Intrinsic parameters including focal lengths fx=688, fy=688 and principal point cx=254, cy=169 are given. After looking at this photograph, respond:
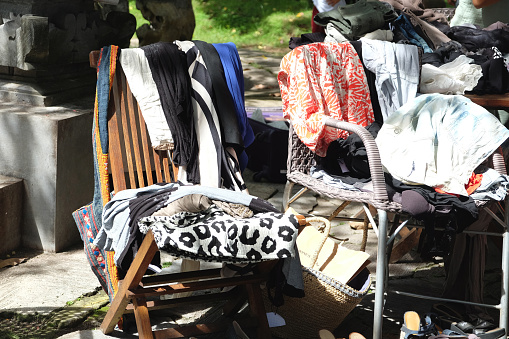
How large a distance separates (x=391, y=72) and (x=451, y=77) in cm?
36

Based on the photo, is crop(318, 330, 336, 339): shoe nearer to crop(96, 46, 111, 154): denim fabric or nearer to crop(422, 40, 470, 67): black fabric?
crop(96, 46, 111, 154): denim fabric

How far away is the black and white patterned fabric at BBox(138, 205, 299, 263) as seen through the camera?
101 inches

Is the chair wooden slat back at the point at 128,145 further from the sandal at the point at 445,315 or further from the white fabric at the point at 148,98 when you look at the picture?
the sandal at the point at 445,315

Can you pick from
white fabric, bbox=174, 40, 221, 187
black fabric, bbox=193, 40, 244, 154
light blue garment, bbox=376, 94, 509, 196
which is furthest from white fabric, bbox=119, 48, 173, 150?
light blue garment, bbox=376, 94, 509, 196

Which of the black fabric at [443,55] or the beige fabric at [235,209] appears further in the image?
the black fabric at [443,55]

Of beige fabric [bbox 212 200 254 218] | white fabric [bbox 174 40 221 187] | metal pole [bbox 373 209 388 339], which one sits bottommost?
metal pole [bbox 373 209 388 339]

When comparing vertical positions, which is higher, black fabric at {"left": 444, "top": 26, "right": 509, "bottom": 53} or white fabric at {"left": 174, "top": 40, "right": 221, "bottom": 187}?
black fabric at {"left": 444, "top": 26, "right": 509, "bottom": 53}

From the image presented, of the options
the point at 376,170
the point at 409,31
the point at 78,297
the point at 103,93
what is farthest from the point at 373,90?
the point at 78,297

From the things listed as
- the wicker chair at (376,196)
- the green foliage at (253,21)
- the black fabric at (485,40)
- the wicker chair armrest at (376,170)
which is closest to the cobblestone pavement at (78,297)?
the wicker chair at (376,196)

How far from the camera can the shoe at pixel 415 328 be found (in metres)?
2.92

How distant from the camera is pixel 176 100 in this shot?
10.8 ft

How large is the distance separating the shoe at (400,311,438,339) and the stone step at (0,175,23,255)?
2.26 meters

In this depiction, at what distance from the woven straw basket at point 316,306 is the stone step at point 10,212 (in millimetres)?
1631

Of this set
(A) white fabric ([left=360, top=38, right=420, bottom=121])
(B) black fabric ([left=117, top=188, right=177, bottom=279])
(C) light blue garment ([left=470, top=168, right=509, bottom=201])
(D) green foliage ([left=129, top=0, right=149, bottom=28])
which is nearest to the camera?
(B) black fabric ([left=117, top=188, right=177, bottom=279])
